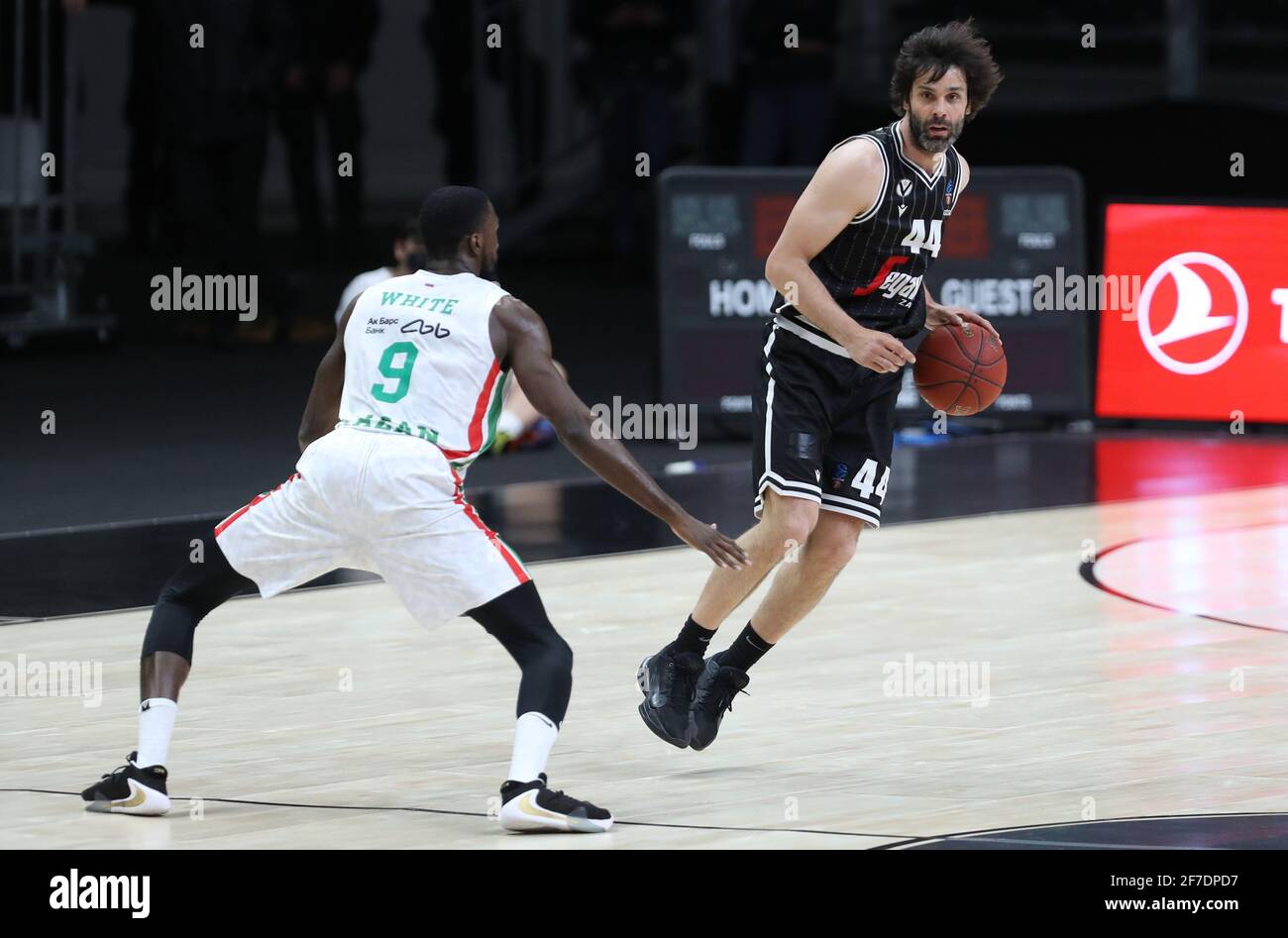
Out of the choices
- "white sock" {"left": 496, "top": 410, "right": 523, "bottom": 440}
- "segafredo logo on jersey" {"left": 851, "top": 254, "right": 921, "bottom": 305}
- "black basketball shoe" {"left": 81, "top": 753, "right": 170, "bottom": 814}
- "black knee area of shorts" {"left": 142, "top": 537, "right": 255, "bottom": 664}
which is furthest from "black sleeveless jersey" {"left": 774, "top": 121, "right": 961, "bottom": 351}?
"white sock" {"left": 496, "top": 410, "right": 523, "bottom": 440}

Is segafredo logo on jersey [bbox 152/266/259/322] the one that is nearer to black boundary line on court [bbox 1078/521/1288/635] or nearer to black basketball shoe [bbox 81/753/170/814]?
black boundary line on court [bbox 1078/521/1288/635]

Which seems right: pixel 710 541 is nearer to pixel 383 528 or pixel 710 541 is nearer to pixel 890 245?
pixel 383 528

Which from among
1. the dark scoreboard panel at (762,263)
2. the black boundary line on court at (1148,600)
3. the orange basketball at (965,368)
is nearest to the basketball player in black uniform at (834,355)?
the orange basketball at (965,368)

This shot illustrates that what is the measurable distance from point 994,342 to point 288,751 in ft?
7.73

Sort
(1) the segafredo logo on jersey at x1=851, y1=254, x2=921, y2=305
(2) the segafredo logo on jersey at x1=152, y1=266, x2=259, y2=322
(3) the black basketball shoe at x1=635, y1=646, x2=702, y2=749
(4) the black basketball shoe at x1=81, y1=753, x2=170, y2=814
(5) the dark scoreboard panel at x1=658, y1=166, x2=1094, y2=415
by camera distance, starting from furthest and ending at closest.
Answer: (2) the segafredo logo on jersey at x1=152, y1=266, x2=259, y2=322 → (5) the dark scoreboard panel at x1=658, y1=166, x2=1094, y2=415 → (1) the segafredo logo on jersey at x1=851, y1=254, x2=921, y2=305 → (3) the black basketball shoe at x1=635, y1=646, x2=702, y2=749 → (4) the black basketball shoe at x1=81, y1=753, x2=170, y2=814

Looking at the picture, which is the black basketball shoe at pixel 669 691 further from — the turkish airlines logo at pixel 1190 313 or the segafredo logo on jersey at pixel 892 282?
the turkish airlines logo at pixel 1190 313

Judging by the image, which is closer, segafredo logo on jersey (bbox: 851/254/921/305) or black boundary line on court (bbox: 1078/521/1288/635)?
segafredo logo on jersey (bbox: 851/254/921/305)

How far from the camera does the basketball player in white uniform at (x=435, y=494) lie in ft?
18.3

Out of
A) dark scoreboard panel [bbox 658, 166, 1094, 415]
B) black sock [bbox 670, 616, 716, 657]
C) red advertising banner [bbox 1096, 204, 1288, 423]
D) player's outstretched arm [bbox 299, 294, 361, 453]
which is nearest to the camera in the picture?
player's outstretched arm [bbox 299, 294, 361, 453]

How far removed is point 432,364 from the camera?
564 centimetres
